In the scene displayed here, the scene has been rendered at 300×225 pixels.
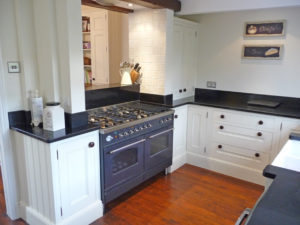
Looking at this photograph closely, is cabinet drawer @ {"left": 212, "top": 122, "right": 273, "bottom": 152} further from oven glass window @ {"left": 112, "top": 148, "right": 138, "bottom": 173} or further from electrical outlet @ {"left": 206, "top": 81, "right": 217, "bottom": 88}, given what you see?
oven glass window @ {"left": 112, "top": 148, "right": 138, "bottom": 173}

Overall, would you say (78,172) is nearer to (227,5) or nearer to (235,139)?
(235,139)

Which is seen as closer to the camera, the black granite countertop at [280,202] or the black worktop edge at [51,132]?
the black granite countertop at [280,202]

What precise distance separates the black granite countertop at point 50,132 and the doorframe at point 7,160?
0.32ft

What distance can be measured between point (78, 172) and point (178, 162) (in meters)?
1.72

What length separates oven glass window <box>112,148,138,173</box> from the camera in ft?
8.27

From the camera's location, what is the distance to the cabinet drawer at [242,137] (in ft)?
10.1

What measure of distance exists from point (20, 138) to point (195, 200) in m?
1.90

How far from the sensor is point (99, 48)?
13.9 feet

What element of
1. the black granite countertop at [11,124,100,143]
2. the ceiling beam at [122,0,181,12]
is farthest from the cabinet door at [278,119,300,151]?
the black granite countertop at [11,124,100,143]

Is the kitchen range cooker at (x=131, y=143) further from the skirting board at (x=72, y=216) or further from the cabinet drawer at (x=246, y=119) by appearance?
the cabinet drawer at (x=246, y=119)

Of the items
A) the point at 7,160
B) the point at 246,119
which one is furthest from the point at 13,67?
the point at 246,119

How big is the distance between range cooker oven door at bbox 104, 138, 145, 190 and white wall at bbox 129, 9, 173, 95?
0.97 metres

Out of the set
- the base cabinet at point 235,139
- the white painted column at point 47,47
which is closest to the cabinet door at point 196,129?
the base cabinet at point 235,139

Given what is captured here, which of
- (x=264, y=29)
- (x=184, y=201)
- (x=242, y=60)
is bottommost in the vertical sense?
(x=184, y=201)
